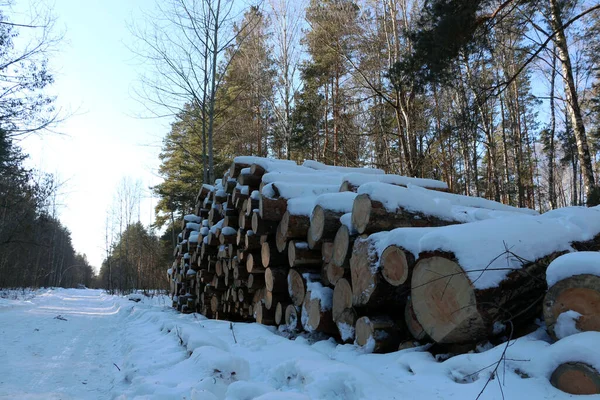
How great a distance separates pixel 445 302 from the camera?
2.47m

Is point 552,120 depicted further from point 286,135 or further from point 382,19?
point 286,135

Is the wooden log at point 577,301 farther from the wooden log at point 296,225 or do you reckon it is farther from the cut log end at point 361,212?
the wooden log at point 296,225

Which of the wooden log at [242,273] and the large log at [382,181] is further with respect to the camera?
the wooden log at [242,273]

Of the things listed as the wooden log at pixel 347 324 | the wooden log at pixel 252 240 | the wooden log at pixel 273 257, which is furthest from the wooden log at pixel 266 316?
the wooden log at pixel 347 324

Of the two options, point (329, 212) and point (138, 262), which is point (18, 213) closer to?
point (138, 262)

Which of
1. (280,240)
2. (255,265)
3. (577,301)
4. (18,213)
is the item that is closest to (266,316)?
(255,265)

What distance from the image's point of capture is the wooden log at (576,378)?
5.36 feet

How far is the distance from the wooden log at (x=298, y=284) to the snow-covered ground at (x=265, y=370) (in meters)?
0.50

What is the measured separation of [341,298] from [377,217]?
865mm

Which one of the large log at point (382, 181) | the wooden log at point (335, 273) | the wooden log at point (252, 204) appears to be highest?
the large log at point (382, 181)

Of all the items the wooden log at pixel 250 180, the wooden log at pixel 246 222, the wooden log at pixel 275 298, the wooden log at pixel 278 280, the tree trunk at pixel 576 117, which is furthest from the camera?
the tree trunk at pixel 576 117

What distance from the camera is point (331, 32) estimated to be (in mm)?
15789

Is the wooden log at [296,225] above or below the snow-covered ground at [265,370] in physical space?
above

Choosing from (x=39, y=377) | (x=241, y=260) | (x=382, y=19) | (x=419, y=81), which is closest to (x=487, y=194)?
(x=382, y=19)
